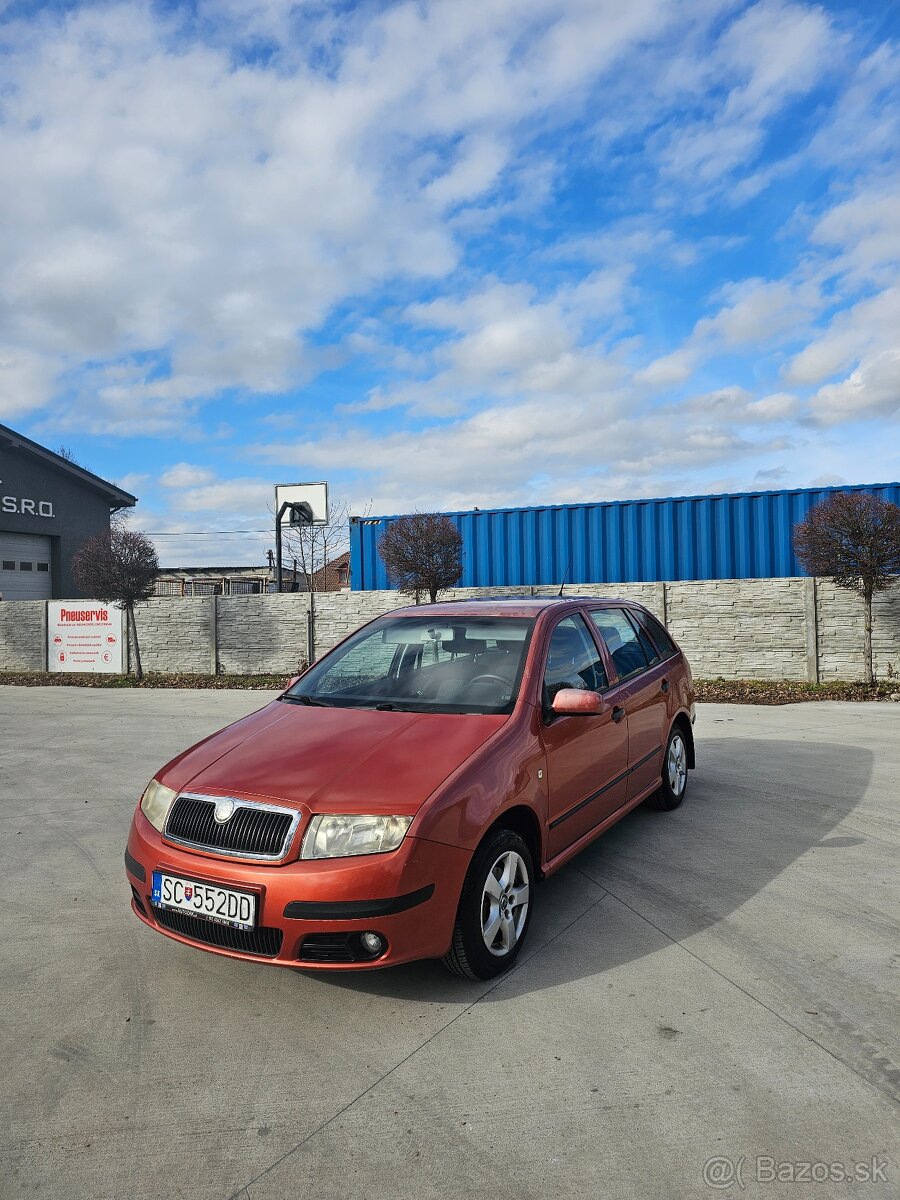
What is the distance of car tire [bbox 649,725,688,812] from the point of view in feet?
18.7

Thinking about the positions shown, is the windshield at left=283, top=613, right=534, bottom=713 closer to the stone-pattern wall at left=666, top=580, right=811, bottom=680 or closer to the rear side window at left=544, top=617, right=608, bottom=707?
the rear side window at left=544, top=617, right=608, bottom=707

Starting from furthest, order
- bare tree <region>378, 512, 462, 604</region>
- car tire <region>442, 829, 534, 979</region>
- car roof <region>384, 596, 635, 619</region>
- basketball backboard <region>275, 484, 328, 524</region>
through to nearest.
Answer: basketball backboard <region>275, 484, 328, 524</region>, bare tree <region>378, 512, 462, 604</region>, car roof <region>384, 596, 635, 619</region>, car tire <region>442, 829, 534, 979</region>

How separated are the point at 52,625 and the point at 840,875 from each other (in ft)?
63.4

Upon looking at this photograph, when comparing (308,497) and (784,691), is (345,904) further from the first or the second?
(308,497)

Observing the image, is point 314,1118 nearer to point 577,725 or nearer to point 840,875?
point 577,725

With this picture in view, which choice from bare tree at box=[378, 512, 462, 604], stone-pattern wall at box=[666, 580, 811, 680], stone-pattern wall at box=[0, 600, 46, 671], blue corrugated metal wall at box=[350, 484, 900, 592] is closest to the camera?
stone-pattern wall at box=[666, 580, 811, 680]

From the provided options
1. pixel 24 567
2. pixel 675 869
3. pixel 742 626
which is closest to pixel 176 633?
pixel 24 567

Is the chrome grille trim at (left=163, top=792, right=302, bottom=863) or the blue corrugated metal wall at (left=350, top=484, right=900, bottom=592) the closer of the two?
the chrome grille trim at (left=163, top=792, right=302, bottom=863)

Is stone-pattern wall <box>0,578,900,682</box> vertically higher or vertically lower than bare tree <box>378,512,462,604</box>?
lower

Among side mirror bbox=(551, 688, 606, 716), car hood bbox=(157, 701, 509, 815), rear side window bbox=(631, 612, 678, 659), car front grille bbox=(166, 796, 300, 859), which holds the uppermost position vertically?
rear side window bbox=(631, 612, 678, 659)

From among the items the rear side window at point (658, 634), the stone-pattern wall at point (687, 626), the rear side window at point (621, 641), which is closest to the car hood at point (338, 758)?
the rear side window at point (621, 641)

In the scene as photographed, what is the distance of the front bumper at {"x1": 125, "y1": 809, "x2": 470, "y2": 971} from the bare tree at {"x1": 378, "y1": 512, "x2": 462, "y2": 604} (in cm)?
1272

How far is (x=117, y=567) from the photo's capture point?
1733cm

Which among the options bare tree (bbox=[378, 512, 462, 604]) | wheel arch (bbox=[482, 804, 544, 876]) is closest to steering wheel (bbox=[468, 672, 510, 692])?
wheel arch (bbox=[482, 804, 544, 876])
